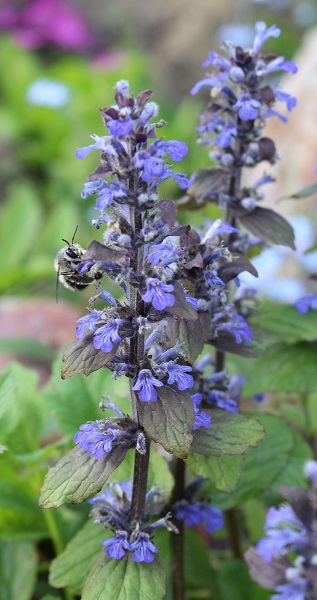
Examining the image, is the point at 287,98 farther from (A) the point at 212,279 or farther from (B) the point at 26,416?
(B) the point at 26,416

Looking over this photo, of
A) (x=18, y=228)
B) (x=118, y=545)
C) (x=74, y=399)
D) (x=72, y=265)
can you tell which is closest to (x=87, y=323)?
(x=72, y=265)

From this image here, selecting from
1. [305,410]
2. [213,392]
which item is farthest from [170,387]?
[305,410]

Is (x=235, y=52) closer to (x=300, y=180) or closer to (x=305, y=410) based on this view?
(x=305, y=410)

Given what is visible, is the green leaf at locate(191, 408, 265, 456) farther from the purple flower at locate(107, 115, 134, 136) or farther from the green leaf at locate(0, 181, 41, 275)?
the green leaf at locate(0, 181, 41, 275)

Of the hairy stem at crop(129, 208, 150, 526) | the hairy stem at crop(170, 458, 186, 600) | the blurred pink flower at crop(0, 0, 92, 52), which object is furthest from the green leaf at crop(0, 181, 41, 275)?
the blurred pink flower at crop(0, 0, 92, 52)

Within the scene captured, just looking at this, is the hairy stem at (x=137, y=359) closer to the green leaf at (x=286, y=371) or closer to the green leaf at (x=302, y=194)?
the green leaf at (x=286, y=371)
